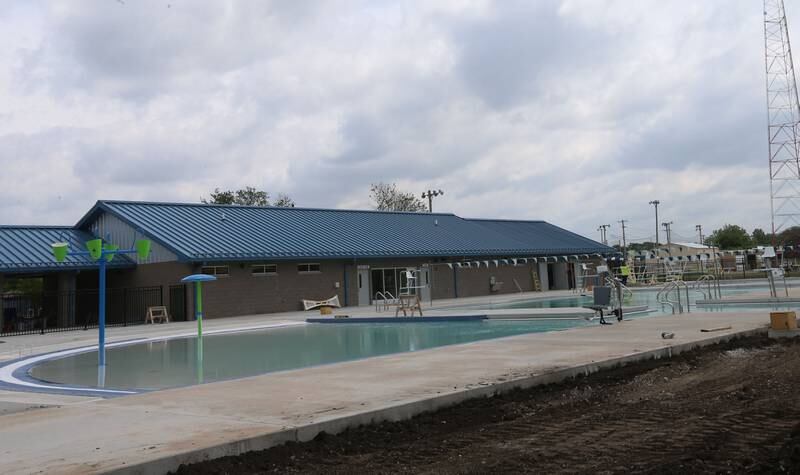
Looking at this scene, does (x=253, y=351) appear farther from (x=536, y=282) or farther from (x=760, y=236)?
(x=760, y=236)

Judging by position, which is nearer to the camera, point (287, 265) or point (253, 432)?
point (253, 432)

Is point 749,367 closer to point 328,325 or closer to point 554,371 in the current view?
point 554,371

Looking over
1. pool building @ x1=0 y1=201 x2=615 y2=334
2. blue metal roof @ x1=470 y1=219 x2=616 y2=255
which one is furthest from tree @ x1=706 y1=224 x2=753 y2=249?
pool building @ x1=0 y1=201 x2=615 y2=334

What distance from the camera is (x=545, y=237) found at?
5266 centimetres

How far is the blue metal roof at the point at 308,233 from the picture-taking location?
32562 millimetres

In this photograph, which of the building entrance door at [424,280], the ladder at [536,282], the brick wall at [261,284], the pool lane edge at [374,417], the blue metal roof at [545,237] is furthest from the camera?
the blue metal roof at [545,237]

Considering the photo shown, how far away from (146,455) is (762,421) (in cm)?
506

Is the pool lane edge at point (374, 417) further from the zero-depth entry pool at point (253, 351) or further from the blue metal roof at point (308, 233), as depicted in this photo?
the blue metal roof at point (308, 233)

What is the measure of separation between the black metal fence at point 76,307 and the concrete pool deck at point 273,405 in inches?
931

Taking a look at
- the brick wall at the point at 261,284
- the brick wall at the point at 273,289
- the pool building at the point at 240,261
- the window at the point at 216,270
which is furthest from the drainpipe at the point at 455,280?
the window at the point at 216,270

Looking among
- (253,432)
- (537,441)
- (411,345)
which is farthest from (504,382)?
(411,345)

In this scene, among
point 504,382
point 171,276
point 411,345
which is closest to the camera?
point 504,382

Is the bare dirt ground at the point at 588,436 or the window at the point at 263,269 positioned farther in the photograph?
the window at the point at 263,269

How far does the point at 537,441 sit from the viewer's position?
5.82m
